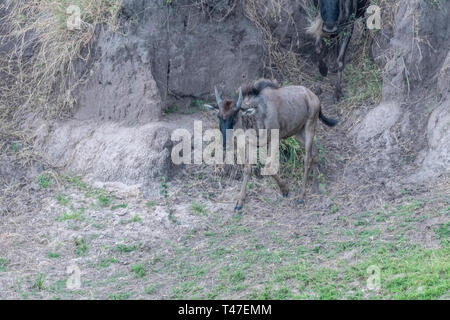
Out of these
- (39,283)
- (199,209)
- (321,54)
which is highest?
(321,54)

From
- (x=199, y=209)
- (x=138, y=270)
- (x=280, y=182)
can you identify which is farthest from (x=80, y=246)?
(x=280, y=182)

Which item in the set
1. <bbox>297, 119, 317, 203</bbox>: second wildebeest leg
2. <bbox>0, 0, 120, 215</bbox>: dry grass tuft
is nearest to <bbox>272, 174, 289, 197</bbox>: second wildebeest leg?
<bbox>297, 119, 317, 203</bbox>: second wildebeest leg

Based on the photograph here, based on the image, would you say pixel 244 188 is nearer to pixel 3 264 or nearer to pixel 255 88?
pixel 255 88

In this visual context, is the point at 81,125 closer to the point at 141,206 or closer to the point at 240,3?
the point at 141,206

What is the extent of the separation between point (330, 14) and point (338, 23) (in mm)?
213

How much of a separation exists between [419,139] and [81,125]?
15.1ft

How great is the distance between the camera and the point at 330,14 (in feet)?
36.4

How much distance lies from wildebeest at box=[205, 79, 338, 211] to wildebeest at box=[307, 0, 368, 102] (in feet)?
5.83

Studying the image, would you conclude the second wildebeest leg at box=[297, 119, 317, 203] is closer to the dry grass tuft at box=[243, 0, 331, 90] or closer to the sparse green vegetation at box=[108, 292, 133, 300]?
the dry grass tuft at box=[243, 0, 331, 90]

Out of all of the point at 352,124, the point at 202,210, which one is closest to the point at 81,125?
the point at 202,210

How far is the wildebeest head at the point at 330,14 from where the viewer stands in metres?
11.1

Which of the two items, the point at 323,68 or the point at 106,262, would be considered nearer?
the point at 106,262

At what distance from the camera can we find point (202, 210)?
8.98 metres

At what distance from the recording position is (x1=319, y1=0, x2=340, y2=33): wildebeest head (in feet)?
36.3
